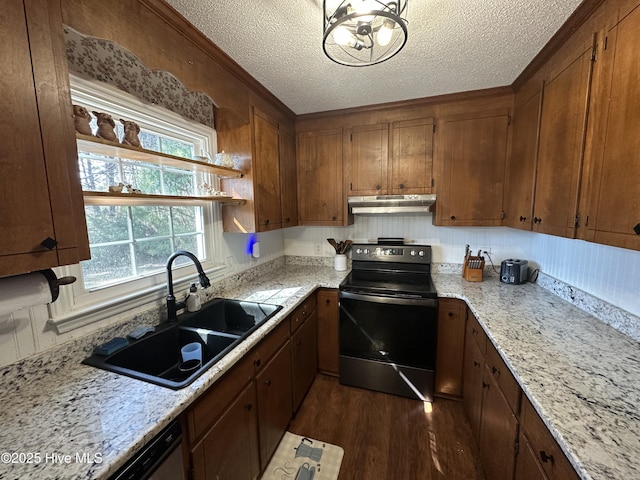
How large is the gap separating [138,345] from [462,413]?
7.37 ft

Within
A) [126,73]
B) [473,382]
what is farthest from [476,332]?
[126,73]

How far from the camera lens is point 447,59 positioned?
159 cm

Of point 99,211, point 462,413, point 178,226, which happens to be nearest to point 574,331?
point 462,413

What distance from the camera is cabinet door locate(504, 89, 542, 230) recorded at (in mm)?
1721

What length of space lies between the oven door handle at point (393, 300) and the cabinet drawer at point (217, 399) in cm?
102

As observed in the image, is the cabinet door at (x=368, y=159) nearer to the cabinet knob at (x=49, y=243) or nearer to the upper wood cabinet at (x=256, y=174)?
the upper wood cabinet at (x=256, y=174)

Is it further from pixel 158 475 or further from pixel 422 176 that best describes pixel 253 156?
pixel 158 475

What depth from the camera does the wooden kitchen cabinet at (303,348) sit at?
1893 millimetres

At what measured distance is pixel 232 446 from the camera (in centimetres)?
121

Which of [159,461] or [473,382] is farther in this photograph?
[473,382]

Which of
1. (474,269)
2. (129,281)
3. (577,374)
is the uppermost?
(129,281)

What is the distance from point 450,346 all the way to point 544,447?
118 cm

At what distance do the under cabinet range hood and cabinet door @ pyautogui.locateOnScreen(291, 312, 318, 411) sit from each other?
3.51 feet

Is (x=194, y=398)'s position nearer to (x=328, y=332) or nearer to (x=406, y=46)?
(x=328, y=332)
